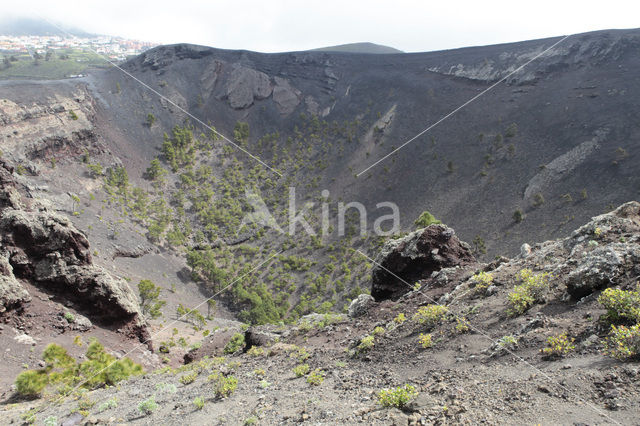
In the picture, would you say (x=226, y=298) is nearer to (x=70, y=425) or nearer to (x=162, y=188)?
(x=162, y=188)

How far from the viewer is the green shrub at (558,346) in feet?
21.4

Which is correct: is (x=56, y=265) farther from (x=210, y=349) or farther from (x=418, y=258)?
(x=418, y=258)

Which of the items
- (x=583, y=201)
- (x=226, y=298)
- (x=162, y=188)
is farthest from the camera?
(x=162, y=188)

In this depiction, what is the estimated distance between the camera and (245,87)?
74.6 m

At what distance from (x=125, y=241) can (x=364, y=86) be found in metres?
53.5

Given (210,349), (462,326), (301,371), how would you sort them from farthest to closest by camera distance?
(210,349)
(301,371)
(462,326)

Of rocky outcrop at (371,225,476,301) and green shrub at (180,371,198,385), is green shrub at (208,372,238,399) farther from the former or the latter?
rocky outcrop at (371,225,476,301)

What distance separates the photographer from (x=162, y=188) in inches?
2076

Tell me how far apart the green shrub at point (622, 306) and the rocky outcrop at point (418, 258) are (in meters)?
8.79

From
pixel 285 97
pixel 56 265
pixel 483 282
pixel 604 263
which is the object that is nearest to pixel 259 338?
pixel 483 282

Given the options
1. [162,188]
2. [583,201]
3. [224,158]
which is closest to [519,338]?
[583,201]

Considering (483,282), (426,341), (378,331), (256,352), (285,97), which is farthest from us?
(285,97)

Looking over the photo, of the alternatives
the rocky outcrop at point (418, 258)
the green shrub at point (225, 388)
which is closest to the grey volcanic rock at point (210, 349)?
the green shrub at point (225, 388)

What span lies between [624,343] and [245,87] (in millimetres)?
77385
